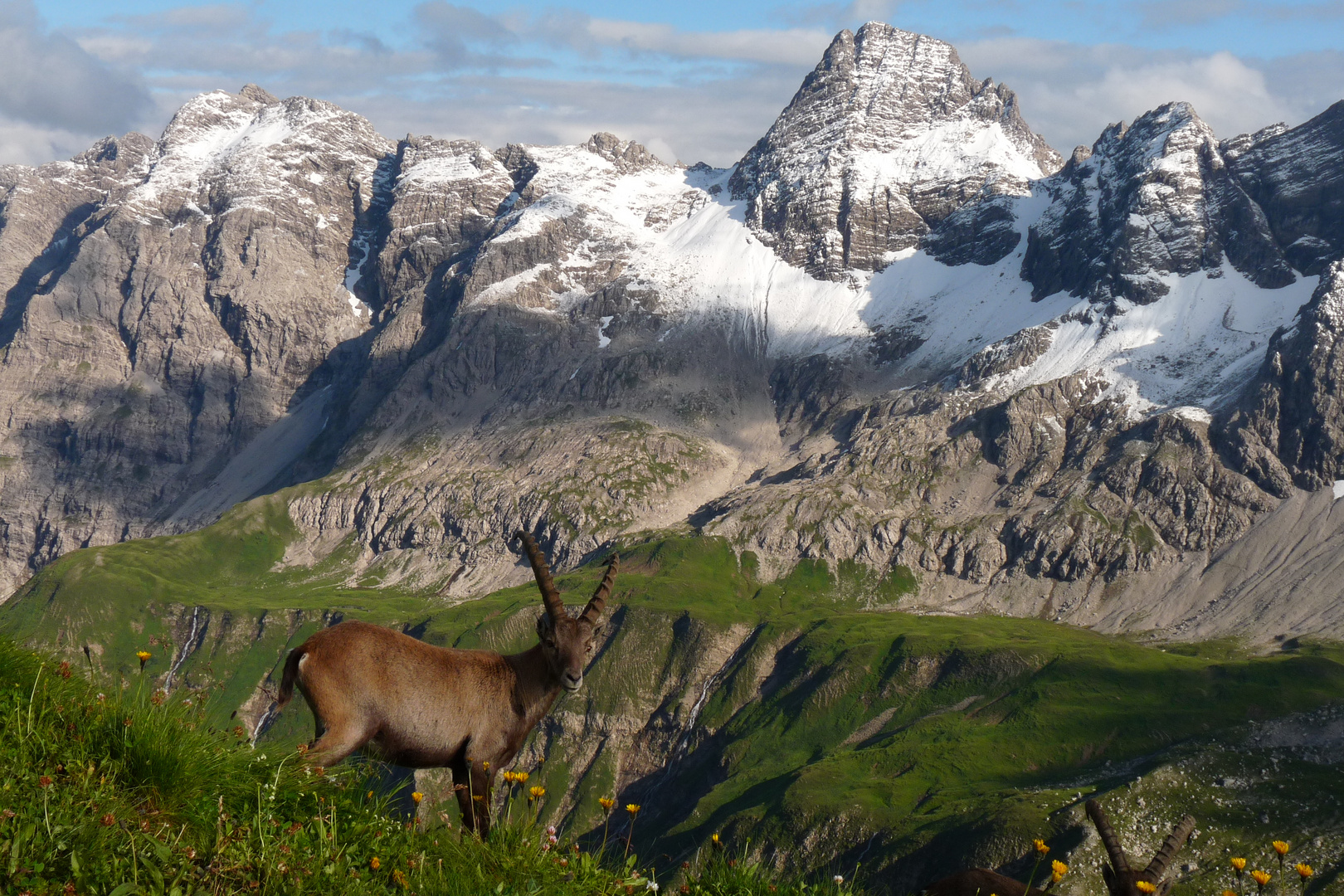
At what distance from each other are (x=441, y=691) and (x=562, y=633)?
1996 mm

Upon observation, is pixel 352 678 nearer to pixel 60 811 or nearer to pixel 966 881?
pixel 60 811

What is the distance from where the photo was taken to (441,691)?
16.7 m

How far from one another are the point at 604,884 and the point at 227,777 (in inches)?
154

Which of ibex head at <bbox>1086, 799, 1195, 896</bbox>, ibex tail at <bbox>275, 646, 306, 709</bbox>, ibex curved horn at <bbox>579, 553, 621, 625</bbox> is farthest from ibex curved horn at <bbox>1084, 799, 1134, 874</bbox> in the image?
ibex tail at <bbox>275, 646, 306, 709</bbox>

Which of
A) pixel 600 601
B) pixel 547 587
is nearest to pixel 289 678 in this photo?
pixel 547 587

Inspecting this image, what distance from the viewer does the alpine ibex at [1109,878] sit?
45.9 feet

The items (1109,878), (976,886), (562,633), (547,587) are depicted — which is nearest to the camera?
(1109,878)

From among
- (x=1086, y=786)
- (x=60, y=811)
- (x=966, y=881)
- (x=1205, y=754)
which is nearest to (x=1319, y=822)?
(x=1205, y=754)

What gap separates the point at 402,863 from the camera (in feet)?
37.5

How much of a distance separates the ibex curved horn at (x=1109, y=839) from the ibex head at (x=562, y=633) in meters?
7.25

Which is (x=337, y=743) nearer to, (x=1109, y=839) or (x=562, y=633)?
(x=562, y=633)

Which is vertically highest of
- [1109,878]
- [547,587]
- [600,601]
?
[547,587]

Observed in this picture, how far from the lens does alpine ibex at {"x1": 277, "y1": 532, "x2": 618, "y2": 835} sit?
1555cm

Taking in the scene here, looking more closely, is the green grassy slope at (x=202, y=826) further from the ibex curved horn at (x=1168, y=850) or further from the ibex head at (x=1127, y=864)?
the ibex curved horn at (x=1168, y=850)
